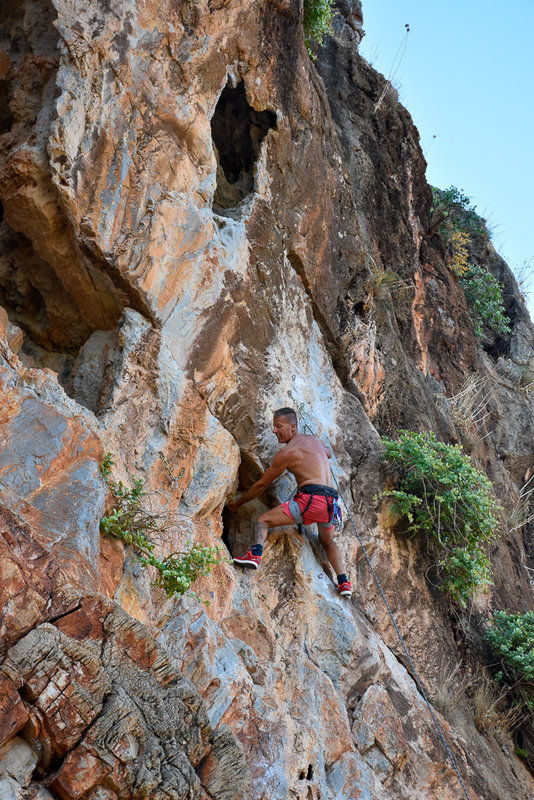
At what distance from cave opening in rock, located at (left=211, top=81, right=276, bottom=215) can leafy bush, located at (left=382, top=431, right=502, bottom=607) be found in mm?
2963

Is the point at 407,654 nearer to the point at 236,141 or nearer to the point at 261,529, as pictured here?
the point at 261,529

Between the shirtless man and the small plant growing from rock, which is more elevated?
the shirtless man

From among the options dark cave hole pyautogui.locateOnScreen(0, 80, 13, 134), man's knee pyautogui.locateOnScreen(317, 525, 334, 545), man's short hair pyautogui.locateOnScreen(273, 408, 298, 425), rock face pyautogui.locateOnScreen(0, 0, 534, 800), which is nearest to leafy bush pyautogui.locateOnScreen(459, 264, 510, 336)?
rock face pyautogui.locateOnScreen(0, 0, 534, 800)

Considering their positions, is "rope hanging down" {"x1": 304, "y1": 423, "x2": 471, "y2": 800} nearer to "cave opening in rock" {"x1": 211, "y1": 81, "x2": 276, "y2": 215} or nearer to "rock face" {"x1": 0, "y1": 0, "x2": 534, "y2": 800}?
"rock face" {"x1": 0, "y1": 0, "x2": 534, "y2": 800}

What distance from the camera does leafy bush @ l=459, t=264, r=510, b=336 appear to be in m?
13.8

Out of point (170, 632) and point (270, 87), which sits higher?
point (270, 87)

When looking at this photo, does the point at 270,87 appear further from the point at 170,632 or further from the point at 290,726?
the point at 290,726

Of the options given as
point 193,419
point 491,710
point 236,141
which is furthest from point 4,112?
point 491,710

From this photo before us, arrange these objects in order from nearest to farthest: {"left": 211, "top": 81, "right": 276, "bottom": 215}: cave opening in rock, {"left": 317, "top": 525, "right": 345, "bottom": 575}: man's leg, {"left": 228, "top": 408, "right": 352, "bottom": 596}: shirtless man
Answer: {"left": 228, "top": 408, "right": 352, "bottom": 596}: shirtless man → {"left": 317, "top": 525, "right": 345, "bottom": 575}: man's leg → {"left": 211, "top": 81, "right": 276, "bottom": 215}: cave opening in rock

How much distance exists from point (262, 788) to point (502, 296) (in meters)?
13.0

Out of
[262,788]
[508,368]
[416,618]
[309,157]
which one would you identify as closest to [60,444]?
[262,788]

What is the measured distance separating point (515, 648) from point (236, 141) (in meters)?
6.06

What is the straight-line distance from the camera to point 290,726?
4598 mm

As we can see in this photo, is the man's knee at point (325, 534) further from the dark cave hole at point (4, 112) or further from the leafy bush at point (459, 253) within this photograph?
the leafy bush at point (459, 253)
